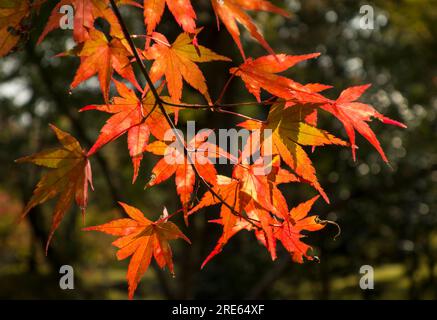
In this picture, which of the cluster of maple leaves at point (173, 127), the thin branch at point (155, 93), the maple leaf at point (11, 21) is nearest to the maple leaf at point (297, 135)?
the cluster of maple leaves at point (173, 127)

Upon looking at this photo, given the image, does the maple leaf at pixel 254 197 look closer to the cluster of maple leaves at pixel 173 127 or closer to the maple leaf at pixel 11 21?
the cluster of maple leaves at pixel 173 127

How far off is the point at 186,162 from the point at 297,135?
0.19m

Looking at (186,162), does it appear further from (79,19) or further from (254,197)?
(79,19)

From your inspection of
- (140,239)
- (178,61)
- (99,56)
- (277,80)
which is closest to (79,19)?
(99,56)

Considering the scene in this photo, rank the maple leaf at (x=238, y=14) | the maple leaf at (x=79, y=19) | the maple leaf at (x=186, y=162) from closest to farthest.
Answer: the maple leaf at (x=238, y=14), the maple leaf at (x=79, y=19), the maple leaf at (x=186, y=162)

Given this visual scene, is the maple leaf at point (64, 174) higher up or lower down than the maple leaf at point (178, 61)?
lower down

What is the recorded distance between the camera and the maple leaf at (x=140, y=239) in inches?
34.1

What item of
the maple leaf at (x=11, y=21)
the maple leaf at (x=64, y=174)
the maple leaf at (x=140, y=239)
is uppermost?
the maple leaf at (x=11, y=21)

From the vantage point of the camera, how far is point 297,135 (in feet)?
2.49

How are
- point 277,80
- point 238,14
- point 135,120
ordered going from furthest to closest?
point 135,120 → point 277,80 → point 238,14

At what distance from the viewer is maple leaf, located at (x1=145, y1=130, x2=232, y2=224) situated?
0.81 m

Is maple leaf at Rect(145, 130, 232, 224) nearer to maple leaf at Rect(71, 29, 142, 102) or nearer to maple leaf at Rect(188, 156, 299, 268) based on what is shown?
maple leaf at Rect(188, 156, 299, 268)

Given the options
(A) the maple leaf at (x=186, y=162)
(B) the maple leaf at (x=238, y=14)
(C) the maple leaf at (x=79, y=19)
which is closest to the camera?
(B) the maple leaf at (x=238, y=14)
